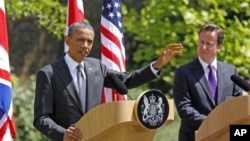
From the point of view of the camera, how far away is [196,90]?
27.0ft

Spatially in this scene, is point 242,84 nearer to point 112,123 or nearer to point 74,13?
point 112,123

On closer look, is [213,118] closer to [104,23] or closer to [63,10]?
[104,23]

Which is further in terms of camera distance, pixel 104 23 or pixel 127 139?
pixel 104 23

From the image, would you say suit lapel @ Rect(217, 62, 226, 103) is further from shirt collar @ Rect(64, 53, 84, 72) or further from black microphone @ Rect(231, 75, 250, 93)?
shirt collar @ Rect(64, 53, 84, 72)

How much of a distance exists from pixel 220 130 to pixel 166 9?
7074 millimetres

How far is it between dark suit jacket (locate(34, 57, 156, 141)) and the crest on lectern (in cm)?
63

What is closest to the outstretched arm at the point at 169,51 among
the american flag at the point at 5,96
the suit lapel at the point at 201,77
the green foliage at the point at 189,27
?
the suit lapel at the point at 201,77

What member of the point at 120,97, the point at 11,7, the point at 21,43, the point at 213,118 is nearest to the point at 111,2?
the point at 120,97

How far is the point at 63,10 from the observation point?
13047mm

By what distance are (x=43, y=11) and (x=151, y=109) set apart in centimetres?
642

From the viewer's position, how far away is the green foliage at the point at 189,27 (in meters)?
13.4

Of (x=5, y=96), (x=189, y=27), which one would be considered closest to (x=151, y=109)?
(x=5, y=96)


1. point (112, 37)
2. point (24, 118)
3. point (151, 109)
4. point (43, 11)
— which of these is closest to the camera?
point (151, 109)

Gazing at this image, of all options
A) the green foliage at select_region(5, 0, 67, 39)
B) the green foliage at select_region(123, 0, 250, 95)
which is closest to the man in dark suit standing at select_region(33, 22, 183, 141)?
the green foliage at select_region(5, 0, 67, 39)
